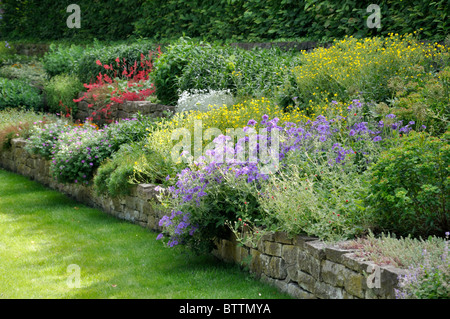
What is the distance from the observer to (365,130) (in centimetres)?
519

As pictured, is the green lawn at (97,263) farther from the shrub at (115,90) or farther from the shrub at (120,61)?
the shrub at (120,61)

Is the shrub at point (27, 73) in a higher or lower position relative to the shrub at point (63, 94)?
higher

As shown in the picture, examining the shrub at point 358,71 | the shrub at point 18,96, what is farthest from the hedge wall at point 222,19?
the shrub at point 18,96

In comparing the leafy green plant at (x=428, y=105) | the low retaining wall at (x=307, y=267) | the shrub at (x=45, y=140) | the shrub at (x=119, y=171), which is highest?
the leafy green plant at (x=428, y=105)

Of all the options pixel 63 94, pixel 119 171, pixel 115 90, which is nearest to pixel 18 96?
pixel 63 94

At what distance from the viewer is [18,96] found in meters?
11.9

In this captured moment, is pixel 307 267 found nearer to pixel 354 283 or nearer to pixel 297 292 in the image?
pixel 297 292

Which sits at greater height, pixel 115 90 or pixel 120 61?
pixel 120 61

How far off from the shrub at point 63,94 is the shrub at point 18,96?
12.7 inches

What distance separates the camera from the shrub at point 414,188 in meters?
3.76

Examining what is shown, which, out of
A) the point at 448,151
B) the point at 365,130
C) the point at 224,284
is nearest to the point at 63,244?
the point at 224,284

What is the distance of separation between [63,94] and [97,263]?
23.2ft
